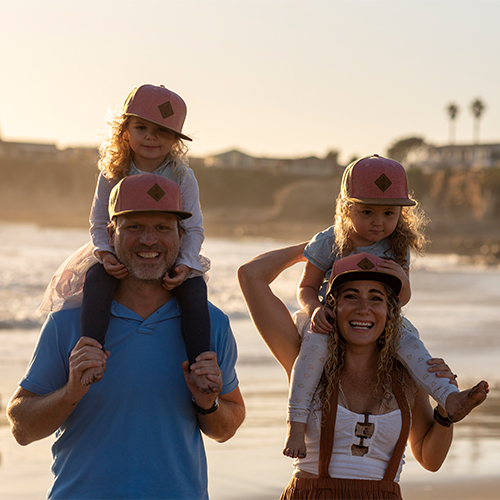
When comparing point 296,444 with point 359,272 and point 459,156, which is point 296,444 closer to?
point 359,272

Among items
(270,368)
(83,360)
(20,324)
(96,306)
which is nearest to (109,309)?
(96,306)

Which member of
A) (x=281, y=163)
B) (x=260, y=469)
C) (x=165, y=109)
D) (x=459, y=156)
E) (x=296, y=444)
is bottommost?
(x=260, y=469)

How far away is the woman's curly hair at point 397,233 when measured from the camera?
3.35 metres

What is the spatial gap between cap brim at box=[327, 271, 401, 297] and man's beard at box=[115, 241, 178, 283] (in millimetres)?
695

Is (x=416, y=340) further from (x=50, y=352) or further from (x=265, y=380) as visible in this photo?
(x=265, y=380)

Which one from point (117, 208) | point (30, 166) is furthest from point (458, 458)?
point (30, 166)

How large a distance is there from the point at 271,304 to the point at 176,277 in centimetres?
60

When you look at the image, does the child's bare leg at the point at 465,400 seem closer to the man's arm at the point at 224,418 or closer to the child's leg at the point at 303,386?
the child's leg at the point at 303,386

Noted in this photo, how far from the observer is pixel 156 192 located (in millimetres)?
2744

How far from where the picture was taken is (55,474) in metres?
2.69

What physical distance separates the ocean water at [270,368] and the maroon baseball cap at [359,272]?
2.65 m

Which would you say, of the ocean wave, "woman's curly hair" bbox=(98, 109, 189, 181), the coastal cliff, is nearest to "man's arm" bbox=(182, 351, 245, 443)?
"woman's curly hair" bbox=(98, 109, 189, 181)

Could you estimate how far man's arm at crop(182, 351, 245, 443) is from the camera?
2.61m

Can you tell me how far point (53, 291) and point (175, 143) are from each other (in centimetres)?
98
